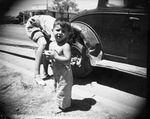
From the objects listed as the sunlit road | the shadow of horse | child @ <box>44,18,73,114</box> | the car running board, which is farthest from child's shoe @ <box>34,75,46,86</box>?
the car running board

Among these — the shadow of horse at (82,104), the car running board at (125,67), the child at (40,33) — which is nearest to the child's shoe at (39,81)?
the child at (40,33)

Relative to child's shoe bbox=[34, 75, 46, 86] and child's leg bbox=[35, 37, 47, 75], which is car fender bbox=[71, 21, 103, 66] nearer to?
child's leg bbox=[35, 37, 47, 75]

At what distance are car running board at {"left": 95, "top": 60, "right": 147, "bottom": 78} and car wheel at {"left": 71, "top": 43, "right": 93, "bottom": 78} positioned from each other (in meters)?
0.36

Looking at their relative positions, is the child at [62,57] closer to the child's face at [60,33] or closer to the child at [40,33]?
the child's face at [60,33]

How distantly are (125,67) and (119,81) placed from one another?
2.76 ft

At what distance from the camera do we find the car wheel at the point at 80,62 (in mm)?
3367

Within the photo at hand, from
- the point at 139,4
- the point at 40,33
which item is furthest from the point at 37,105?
the point at 139,4

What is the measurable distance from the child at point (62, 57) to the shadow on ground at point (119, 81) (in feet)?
4.15

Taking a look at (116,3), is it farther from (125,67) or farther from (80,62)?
(80,62)

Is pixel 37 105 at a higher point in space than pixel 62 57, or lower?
lower

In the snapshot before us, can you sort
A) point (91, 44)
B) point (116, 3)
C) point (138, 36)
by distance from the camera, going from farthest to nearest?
point (91, 44) < point (116, 3) < point (138, 36)

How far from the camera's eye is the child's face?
211 cm

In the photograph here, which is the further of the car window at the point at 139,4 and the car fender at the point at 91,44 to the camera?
the car fender at the point at 91,44

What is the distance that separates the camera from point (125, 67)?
2762mm
